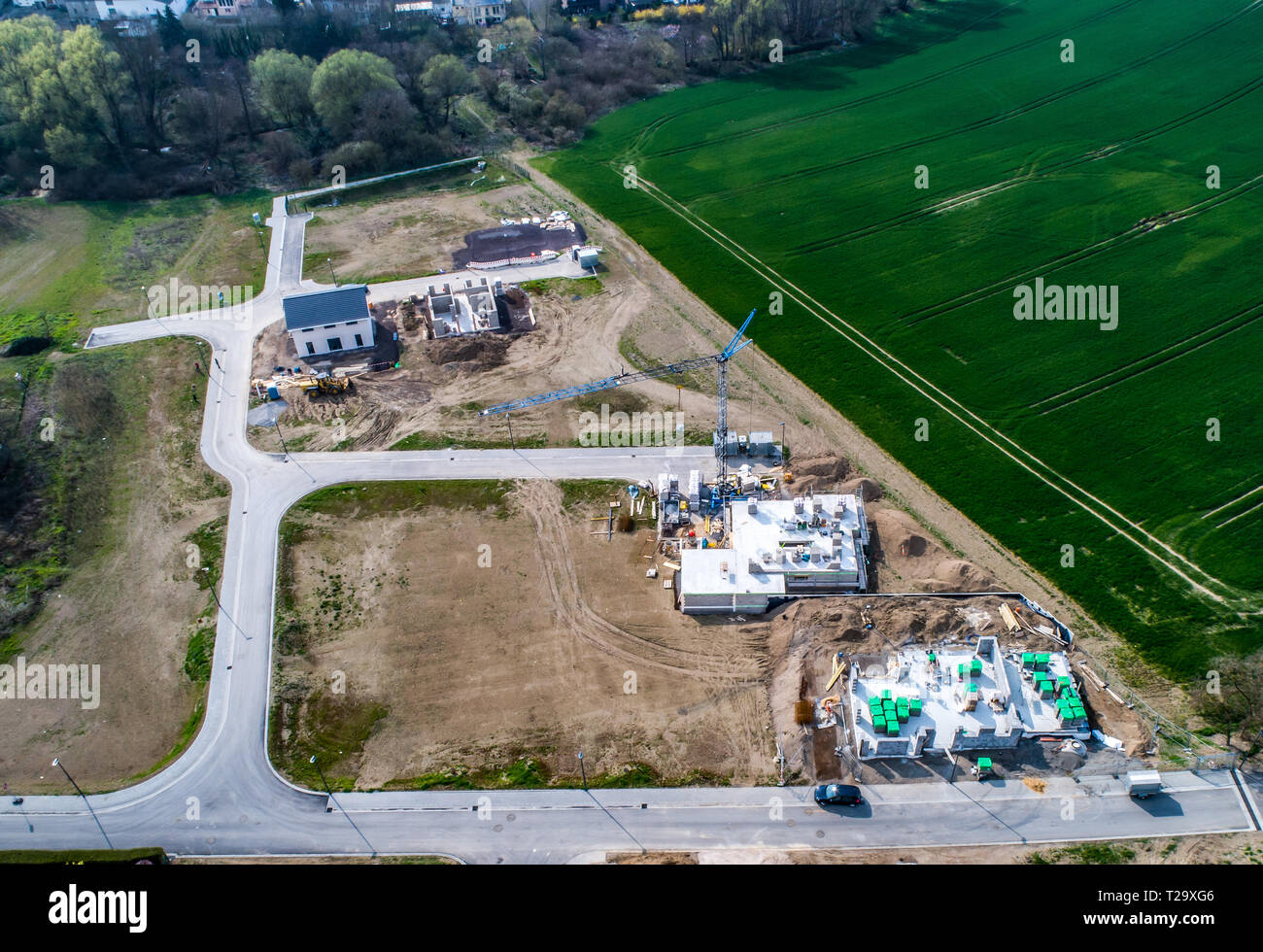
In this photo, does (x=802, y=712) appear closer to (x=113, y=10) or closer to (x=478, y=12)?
(x=478, y=12)

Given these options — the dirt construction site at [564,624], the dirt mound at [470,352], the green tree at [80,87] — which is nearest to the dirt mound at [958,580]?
the dirt construction site at [564,624]

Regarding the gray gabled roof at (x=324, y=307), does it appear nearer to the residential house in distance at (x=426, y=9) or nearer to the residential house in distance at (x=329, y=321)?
the residential house in distance at (x=329, y=321)

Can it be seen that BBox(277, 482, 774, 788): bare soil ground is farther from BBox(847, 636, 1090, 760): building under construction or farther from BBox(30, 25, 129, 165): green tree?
BBox(30, 25, 129, 165): green tree

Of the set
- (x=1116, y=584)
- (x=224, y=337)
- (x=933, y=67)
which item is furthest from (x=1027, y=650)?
(x=933, y=67)

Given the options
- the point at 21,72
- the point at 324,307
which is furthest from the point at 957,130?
the point at 21,72

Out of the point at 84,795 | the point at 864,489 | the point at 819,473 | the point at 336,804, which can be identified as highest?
the point at 819,473

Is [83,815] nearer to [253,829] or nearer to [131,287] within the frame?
[253,829]
